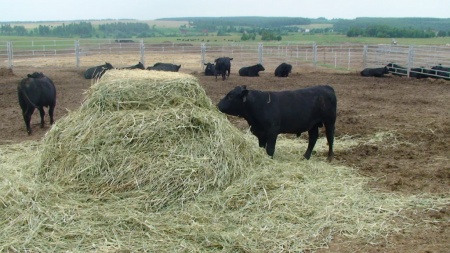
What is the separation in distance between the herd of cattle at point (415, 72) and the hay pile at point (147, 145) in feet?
40.9

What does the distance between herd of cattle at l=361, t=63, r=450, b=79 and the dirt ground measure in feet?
2.37

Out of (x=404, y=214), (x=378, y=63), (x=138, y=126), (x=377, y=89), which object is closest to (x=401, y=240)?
(x=404, y=214)

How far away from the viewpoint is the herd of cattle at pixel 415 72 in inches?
617

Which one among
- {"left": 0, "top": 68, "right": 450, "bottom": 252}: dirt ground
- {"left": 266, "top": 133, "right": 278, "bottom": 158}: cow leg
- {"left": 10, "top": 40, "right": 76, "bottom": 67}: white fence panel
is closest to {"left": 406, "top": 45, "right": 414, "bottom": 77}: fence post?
{"left": 0, "top": 68, "right": 450, "bottom": 252}: dirt ground

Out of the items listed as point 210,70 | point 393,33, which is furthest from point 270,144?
point 393,33

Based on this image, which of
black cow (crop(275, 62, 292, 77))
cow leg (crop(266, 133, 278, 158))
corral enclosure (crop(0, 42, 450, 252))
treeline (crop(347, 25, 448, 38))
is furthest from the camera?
treeline (crop(347, 25, 448, 38))

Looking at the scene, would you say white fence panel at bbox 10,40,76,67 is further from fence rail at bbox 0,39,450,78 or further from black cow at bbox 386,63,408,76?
black cow at bbox 386,63,408,76

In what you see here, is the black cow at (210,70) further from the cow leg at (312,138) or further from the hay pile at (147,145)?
the hay pile at (147,145)

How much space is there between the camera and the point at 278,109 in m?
6.04

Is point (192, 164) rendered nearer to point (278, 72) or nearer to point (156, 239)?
point (156, 239)

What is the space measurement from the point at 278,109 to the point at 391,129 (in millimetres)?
2998

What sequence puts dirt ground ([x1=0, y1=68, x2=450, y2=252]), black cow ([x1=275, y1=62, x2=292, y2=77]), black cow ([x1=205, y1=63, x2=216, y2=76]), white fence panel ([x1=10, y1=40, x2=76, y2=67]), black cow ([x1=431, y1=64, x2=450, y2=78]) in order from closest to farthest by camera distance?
1. dirt ground ([x1=0, y1=68, x2=450, y2=252])
2. black cow ([x1=431, y1=64, x2=450, y2=78])
3. black cow ([x1=275, y1=62, x2=292, y2=77])
4. black cow ([x1=205, y1=63, x2=216, y2=76])
5. white fence panel ([x1=10, y1=40, x2=76, y2=67])

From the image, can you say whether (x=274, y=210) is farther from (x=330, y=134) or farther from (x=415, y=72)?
(x=415, y=72)

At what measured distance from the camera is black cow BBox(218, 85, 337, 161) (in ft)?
19.7
